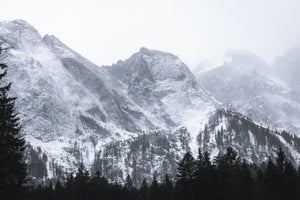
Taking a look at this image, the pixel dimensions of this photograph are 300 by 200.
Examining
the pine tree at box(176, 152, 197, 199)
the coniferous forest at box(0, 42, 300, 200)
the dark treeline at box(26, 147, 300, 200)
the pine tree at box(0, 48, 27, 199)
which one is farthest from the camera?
the dark treeline at box(26, 147, 300, 200)

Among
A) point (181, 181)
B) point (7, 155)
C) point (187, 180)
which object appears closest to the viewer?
point (7, 155)

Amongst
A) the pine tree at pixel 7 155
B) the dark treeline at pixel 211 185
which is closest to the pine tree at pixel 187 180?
the dark treeline at pixel 211 185

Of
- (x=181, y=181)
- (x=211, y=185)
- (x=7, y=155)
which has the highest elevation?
(x=181, y=181)

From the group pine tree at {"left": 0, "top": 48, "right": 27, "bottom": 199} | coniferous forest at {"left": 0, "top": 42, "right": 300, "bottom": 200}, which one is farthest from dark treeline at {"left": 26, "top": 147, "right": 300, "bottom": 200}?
pine tree at {"left": 0, "top": 48, "right": 27, "bottom": 199}

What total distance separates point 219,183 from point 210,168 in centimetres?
354

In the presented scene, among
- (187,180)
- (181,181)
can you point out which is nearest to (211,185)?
(187,180)

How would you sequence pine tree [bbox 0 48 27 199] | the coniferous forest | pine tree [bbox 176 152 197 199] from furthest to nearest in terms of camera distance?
1. pine tree [bbox 176 152 197 199]
2. the coniferous forest
3. pine tree [bbox 0 48 27 199]

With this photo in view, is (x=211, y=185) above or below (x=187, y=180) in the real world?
below

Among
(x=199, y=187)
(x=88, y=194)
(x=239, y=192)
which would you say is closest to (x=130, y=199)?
(x=88, y=194)

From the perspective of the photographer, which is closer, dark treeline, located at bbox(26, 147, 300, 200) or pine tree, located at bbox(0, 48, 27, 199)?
pine tree, located at bbox(0, 48, 27, 199)

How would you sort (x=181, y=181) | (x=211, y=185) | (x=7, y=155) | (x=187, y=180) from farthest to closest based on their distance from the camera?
(x=181, y=181)
(x=187, y=180)
(x=211, y=185)
(x=7, y=155)

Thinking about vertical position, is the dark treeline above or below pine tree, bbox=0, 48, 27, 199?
above

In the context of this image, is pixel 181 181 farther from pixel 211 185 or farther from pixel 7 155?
pixel 7 155

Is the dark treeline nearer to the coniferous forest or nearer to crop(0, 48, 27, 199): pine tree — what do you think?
the coniferous forest
